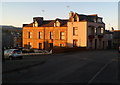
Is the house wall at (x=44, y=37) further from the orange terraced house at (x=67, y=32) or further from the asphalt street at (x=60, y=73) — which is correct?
the asphalt street at (x=60, y=73)

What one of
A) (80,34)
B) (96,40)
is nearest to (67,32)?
(80,34)

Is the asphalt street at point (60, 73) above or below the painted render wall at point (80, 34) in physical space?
below

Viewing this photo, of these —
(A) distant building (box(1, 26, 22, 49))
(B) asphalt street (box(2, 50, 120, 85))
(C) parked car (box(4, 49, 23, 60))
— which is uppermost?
(A) distant building (box(1, 26, 22, 49))

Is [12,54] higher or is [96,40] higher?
[96,40]

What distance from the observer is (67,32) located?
164ft

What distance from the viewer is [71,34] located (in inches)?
1933

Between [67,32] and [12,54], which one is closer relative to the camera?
[12,54]

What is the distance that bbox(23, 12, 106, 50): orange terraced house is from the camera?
48469 millimetres

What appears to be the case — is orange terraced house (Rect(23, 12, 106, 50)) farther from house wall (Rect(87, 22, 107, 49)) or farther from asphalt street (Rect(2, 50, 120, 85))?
asphalt street (Rect(2, 50, 120, 85))

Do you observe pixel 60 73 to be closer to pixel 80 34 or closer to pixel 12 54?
pixel 12 54

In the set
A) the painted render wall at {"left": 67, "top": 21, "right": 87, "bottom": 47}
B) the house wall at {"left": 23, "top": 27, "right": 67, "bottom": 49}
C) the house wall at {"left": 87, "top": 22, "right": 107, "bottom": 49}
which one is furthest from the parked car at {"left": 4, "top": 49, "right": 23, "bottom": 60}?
the house wall at {"left": 87, "top": 22, "right": 107, "bottom": 49}

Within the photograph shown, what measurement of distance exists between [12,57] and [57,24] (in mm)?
29486

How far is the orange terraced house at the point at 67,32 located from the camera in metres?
48.5

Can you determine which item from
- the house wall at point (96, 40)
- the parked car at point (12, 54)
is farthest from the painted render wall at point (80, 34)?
the parked car at point (12, 54)
